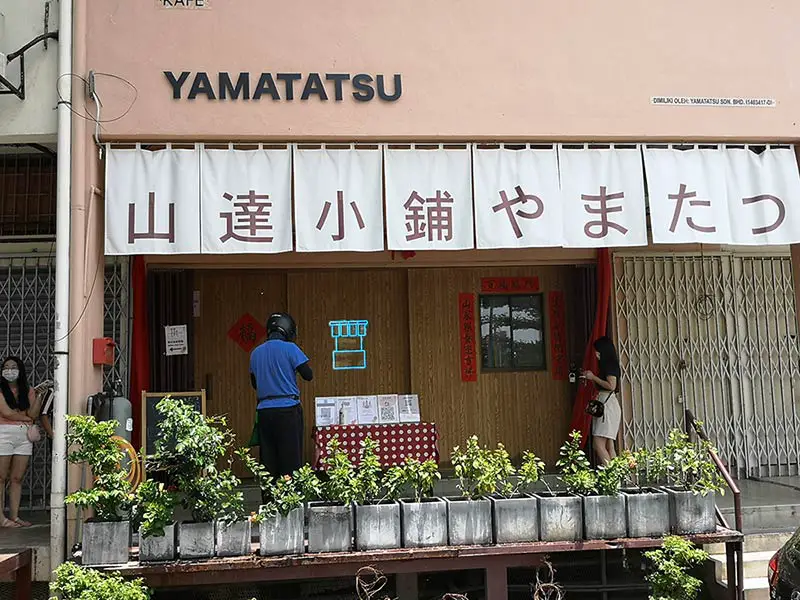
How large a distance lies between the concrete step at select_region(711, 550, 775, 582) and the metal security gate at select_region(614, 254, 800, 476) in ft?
9.52

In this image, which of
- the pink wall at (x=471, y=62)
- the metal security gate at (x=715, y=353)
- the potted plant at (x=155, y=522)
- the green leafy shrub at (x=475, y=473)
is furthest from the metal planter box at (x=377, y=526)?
the metal security gate at (x=715, y=353)

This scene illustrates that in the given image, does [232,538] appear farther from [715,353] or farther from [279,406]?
[715,353]

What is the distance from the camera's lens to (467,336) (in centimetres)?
1048

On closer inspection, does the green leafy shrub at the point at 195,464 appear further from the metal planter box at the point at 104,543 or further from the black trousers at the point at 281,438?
the black trousers at the point at 281,438

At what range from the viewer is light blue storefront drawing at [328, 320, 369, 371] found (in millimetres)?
10250

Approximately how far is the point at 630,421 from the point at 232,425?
5.17 m

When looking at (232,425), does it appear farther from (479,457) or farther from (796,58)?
(796,58)

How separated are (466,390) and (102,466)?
5469mm

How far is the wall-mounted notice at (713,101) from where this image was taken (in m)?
7.60

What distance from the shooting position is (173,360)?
31.6 feet

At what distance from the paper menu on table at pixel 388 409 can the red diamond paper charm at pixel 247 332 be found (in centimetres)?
197

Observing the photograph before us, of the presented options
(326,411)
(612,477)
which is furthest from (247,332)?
(612,477)

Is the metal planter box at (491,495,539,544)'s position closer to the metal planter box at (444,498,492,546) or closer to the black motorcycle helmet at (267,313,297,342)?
the metal planter box at (444,498,492,546)

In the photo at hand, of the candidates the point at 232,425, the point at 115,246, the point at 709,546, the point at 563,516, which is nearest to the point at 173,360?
the point at 232,425
